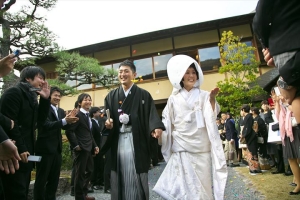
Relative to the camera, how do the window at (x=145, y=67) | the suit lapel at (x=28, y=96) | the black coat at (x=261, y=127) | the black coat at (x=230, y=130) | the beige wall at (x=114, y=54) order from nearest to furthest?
the suit lapel at (x=28, y=96), the black coat at (x=261, y=127), the black coat at (x=230, y=130), the window at (x=145, y=67), the beige wall at (x=114, y=54)

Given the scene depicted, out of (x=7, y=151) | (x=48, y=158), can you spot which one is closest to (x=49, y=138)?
(x=48, y=158)

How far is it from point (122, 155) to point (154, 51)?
1209cm

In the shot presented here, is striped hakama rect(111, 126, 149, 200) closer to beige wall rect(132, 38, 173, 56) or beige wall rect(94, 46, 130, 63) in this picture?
beige wall rect(132, 38, 173, 56)

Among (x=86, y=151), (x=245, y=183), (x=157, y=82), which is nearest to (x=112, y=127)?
(x=86, y=151)

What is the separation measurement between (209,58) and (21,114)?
1249cm

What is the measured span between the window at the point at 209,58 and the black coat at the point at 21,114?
11985 mm

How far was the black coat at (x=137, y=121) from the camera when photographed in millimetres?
2963

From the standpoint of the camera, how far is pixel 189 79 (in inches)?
134

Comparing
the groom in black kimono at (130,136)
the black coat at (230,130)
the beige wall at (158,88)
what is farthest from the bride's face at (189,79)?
the beige wall at (158,88)

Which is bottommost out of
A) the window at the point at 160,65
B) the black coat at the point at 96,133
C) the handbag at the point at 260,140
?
the handbag at the point at 260,140

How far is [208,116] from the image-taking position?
3.06 meters

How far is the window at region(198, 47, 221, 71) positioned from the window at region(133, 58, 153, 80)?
3.25m

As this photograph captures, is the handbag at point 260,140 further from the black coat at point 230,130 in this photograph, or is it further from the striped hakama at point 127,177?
the striped hakama at point 127,177

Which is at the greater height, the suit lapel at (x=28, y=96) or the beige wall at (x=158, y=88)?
the beige wall at (x=158, y=88)
